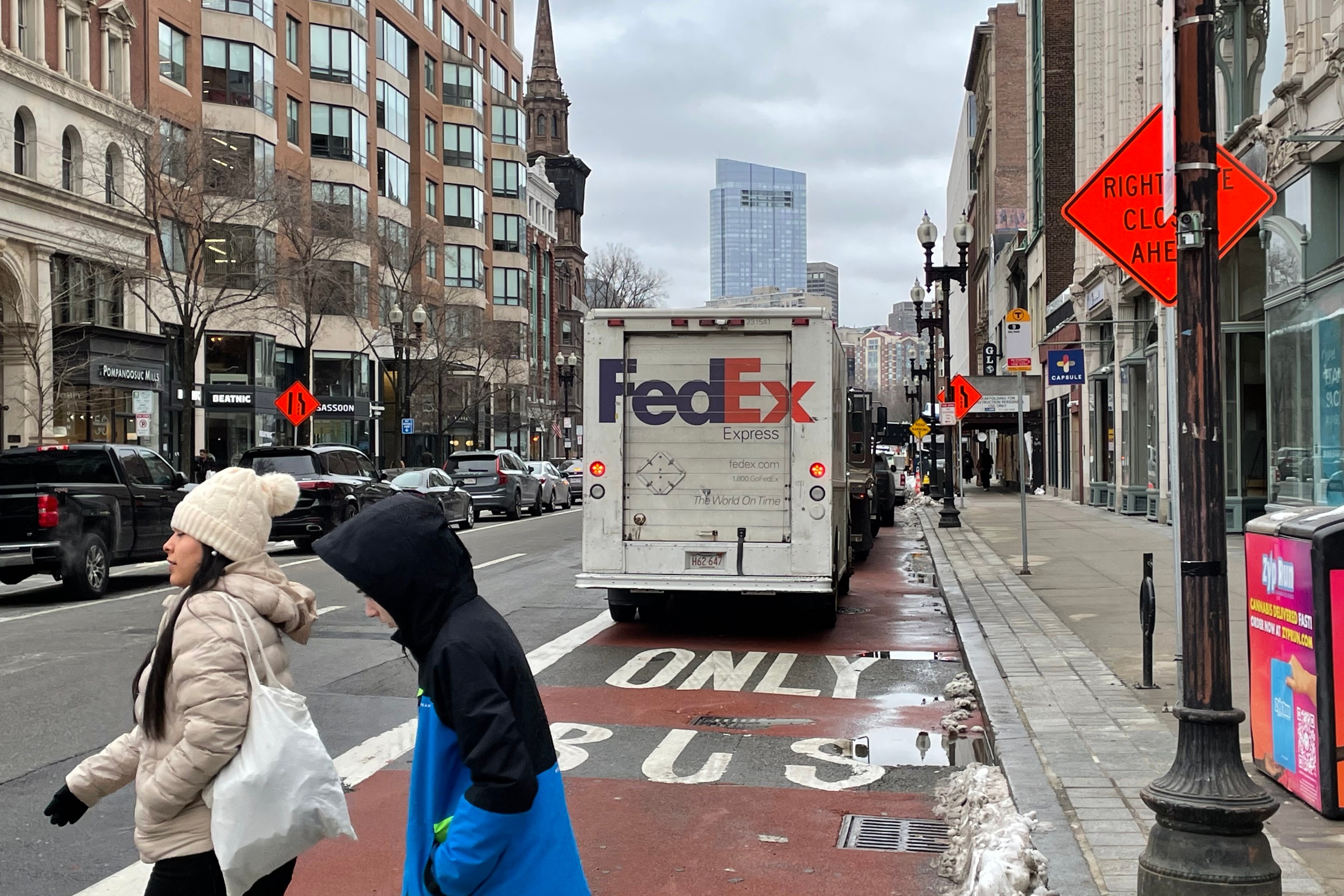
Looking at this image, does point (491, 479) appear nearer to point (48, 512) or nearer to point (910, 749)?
point (48, 512)

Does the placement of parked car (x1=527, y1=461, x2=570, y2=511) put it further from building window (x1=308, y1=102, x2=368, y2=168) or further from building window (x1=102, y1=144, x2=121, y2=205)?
building window (x1=308, y1=102, x2=368, y2=168)

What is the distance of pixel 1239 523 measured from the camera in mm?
23375

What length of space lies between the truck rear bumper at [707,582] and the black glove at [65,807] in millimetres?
8671

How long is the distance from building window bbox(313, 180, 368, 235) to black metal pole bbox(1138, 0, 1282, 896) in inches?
1442

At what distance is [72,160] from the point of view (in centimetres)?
3509

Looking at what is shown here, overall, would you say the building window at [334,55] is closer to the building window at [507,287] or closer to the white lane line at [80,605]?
the building window at [507,287]

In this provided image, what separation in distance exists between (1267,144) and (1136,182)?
13.7 m

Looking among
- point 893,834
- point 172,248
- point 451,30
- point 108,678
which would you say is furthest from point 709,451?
point 451,30

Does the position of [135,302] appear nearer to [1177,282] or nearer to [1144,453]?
[1144,453]

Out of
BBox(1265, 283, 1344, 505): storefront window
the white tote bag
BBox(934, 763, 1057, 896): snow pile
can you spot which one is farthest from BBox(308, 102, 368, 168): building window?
the white tote bag

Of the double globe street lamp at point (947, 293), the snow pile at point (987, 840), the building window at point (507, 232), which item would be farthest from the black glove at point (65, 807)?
the building window at point (507, 232)

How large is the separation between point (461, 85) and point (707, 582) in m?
60.8

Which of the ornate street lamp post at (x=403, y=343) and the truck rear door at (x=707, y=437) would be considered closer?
the truck rear door at (x=707, y=437)

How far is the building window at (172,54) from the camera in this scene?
42.5m
